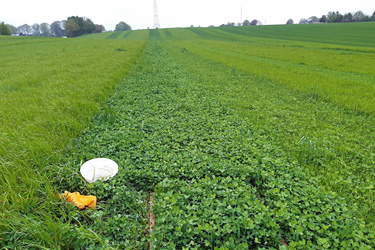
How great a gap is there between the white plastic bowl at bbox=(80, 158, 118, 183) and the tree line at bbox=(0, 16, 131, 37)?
90.2 metres

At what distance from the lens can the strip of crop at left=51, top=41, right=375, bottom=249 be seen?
2.18 meters

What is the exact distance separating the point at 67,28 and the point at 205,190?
110189 millimetres

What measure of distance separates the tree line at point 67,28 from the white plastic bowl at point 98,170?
296 ft

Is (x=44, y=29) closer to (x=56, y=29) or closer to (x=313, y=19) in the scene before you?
(x=56, y=29)

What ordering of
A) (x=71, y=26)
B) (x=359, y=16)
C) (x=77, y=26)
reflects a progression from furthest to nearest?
(x=359, y=16) < (x=77, y=26) < (x=71, y=26)

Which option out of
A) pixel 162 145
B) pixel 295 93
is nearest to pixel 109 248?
pixel 162 145

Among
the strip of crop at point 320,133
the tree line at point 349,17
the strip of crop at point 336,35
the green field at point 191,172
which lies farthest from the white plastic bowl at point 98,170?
the tree line at point 349,17

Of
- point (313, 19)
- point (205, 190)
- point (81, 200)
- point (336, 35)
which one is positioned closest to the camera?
point (81, 200)

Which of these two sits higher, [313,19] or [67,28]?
[313,19]

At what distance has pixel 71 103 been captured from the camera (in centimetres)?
523

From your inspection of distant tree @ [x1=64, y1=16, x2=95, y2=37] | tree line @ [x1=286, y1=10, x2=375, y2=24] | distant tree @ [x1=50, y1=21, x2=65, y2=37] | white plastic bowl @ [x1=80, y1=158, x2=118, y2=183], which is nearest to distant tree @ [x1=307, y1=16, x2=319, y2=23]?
tree line @ [x1=286, y1=10, x2=375, y2=24]

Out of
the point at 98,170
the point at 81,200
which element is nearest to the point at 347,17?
the point at 98,170

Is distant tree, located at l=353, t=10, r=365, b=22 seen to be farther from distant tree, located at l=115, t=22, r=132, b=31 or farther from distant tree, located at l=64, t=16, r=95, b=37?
distant tree, located at l=115, t=22, r=132, b=31

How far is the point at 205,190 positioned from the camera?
2768mm
